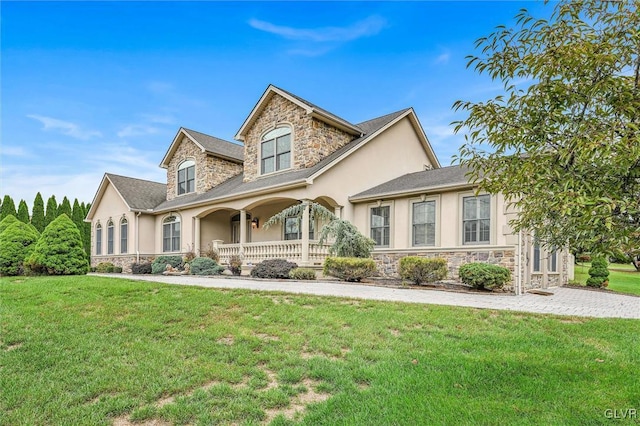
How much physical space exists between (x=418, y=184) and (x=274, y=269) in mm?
6153

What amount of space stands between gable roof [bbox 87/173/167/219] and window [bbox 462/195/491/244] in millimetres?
17218

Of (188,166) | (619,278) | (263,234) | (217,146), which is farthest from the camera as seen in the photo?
(217,146)

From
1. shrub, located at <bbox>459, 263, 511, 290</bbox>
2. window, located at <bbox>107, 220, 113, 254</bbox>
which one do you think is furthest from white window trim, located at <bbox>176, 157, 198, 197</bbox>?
shrub, located at <bbox>459, 263, 511, 290</bbox>

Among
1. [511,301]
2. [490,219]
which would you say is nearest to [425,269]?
[490,219]

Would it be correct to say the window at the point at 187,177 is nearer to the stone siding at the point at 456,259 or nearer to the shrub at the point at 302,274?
the shrub at the point at 302,274

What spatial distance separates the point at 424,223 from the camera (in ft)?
46.9

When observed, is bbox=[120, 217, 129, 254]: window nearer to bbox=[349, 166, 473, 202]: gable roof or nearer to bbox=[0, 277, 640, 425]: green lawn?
bbox=[349, 166, 473, 202]: gable roof

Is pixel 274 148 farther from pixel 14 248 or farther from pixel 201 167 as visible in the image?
pixel 14 248

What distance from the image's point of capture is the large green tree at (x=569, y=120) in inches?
120

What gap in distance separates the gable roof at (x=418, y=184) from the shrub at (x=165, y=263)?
932 centimetres

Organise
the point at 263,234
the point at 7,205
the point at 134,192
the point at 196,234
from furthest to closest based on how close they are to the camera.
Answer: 1. the point at 7,205
2. the point at 134,192
3. the point at 196,234
4. the point at 263,234

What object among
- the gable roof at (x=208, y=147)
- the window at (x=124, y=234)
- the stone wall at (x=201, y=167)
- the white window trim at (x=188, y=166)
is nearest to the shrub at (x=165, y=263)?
the stone wall at (x=201, y=167)

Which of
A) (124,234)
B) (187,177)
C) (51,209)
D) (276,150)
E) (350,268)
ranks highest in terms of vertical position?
(276,150)

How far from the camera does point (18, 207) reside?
31.1 metres
